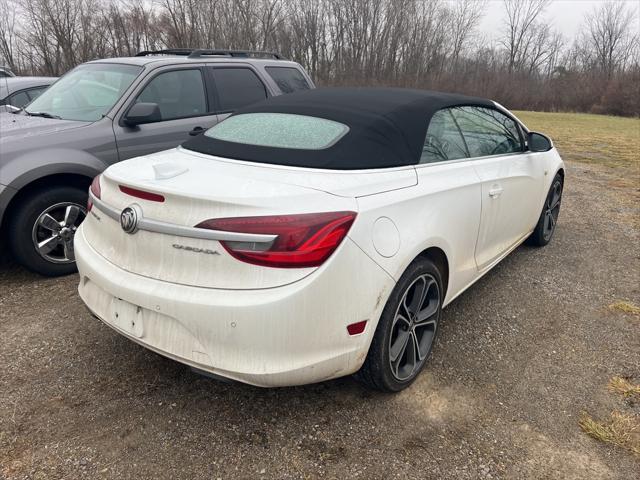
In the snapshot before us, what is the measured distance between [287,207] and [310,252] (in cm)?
22

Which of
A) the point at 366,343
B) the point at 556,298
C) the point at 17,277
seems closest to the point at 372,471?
the point at 366,343

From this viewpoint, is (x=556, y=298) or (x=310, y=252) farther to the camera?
(x=556, y=298)

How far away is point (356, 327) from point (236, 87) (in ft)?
13.1

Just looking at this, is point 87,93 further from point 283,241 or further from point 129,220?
point 283,241

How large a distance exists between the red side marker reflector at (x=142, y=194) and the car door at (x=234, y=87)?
294cm

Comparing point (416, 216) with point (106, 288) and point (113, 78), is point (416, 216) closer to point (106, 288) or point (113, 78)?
point (106, 288)

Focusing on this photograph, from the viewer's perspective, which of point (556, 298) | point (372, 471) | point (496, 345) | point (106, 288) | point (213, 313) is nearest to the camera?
point (213, 313)

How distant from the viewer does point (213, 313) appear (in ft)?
6.39

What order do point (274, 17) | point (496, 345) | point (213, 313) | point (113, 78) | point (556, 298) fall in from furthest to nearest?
point (274, 17), point (113, 78), point (556, 298), point (496, 345), point (213, 313)

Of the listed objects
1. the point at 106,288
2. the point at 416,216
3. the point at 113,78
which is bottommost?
the point at 106,288

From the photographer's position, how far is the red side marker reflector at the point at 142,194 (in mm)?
2135

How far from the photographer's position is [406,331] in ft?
8.40

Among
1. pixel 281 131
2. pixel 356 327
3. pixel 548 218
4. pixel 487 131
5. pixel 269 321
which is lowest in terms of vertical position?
pixel 548 218

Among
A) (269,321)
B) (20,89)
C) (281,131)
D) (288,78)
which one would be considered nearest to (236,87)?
(288,78)
